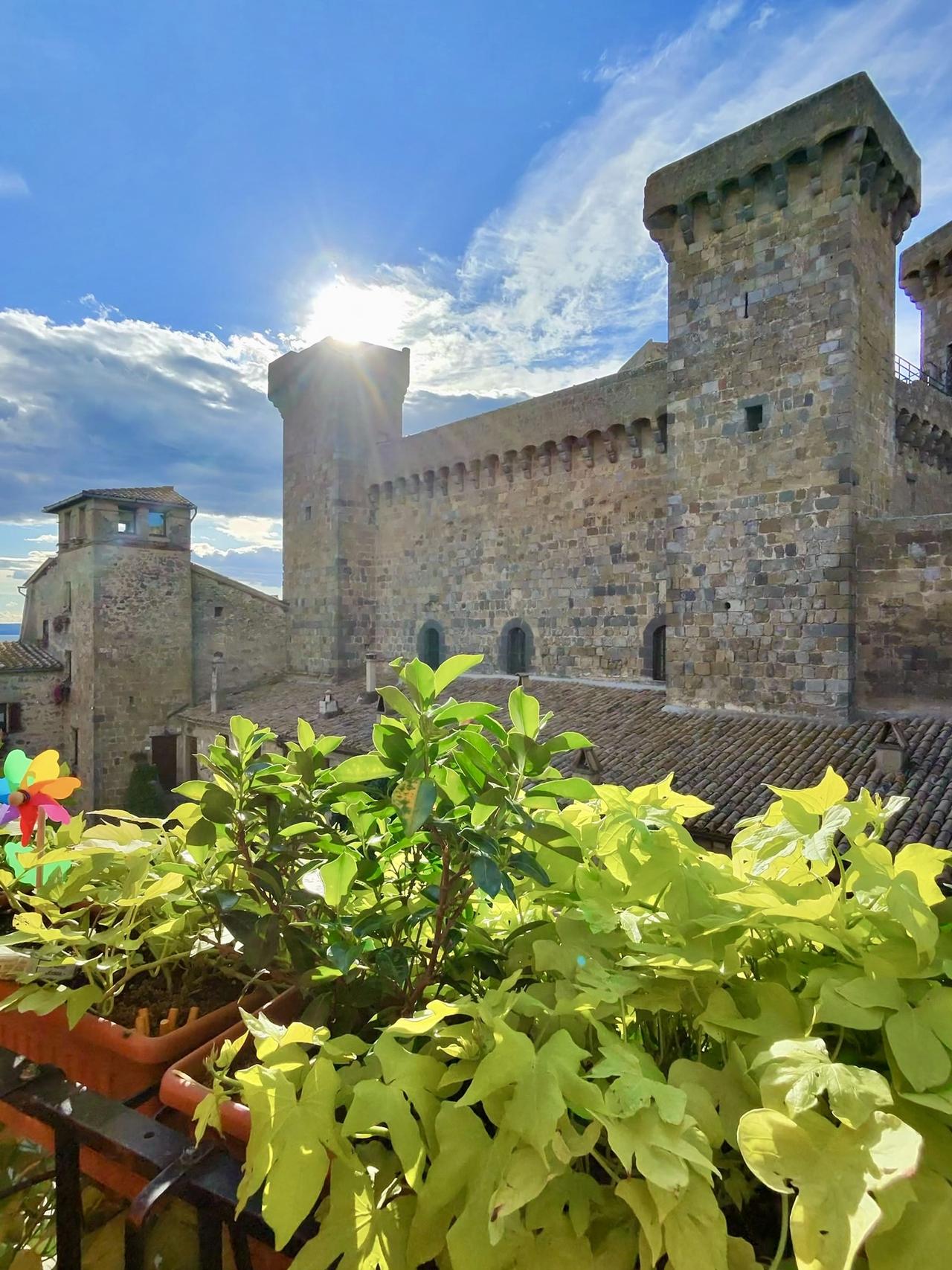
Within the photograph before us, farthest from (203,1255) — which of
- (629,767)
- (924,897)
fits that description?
(629,767)

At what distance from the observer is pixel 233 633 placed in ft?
67.8

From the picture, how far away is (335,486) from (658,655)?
34.0ft

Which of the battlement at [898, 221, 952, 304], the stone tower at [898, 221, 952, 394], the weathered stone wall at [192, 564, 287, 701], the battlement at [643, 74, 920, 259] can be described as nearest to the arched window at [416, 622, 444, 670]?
the weathered stone wall at [192, 564, 287, 701]

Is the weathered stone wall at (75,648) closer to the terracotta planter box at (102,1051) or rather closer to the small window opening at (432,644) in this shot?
the small window opening at (432,644)

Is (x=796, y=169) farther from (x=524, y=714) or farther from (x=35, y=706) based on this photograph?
(x=35, y=706)

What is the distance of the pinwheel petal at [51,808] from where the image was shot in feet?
5.29

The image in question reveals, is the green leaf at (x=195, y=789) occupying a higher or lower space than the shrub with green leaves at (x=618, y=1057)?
higher

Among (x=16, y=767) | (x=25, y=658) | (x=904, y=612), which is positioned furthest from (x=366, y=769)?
(x=25, y=658)

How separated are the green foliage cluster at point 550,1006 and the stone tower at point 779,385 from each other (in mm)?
10202

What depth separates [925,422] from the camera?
12297mm

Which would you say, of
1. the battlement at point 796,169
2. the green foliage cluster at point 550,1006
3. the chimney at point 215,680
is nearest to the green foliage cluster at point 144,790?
the chimney at point 215,680

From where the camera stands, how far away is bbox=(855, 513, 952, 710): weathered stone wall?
390 inches

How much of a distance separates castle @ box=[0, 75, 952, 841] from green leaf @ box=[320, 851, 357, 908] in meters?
7.46

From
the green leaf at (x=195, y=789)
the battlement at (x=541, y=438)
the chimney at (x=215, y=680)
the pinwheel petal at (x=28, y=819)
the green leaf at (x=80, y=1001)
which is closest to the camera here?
the green leaf at (x=80, y=1001)
